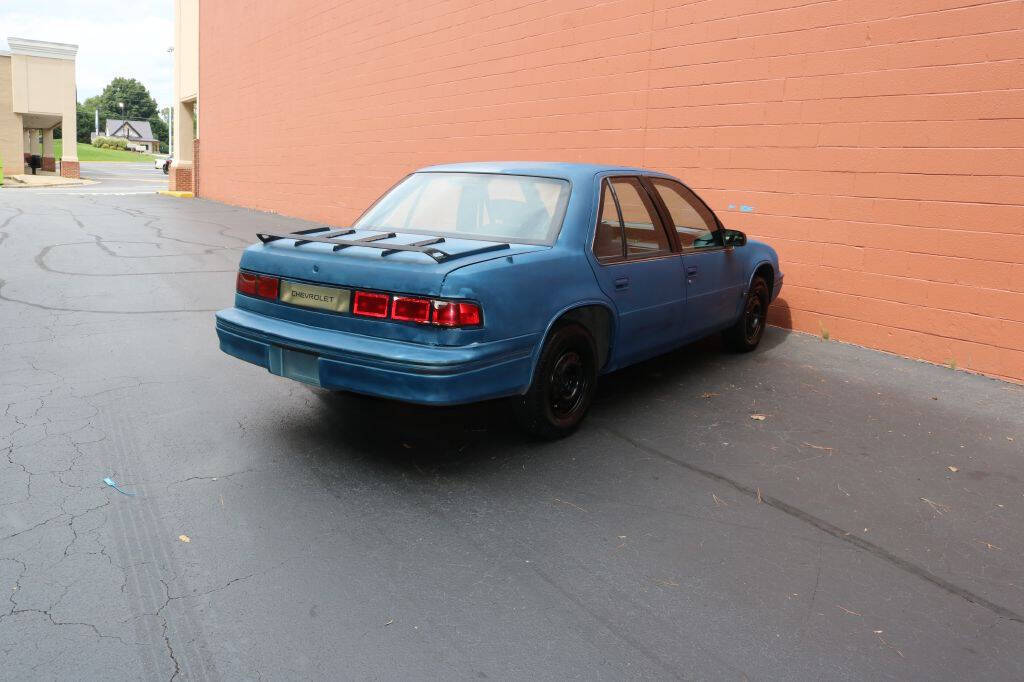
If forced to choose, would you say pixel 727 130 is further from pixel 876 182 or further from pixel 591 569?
pixel 591 569

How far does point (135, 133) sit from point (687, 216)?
489 feet

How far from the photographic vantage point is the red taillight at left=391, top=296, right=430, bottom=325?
4.03 meters

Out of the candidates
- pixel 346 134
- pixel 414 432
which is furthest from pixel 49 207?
pixel 414 432

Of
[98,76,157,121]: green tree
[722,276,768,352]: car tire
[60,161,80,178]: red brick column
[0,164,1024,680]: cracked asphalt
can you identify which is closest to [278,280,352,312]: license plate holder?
[0,164,1024,680]: cracked asphalt

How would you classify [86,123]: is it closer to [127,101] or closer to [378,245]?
[127,101]

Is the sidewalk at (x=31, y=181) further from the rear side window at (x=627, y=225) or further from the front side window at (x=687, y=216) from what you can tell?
the rear side window at (x=627, y=225)

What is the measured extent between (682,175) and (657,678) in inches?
275

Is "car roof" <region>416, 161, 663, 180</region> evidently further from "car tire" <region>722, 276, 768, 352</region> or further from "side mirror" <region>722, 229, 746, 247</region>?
"car tire" <region>722, 276, 768, 352</region>

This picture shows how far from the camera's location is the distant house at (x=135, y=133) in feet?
445

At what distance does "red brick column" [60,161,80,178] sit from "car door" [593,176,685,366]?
145 ft

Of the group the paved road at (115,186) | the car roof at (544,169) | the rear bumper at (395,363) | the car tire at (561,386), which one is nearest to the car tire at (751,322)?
the car roof at (544,169)

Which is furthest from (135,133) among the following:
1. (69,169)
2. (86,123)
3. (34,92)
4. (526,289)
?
(526,289)

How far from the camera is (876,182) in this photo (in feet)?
23.6

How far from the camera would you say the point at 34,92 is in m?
41.4
